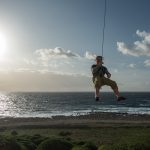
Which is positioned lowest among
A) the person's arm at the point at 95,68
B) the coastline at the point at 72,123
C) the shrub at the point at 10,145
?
the coastline at the point at 72,123

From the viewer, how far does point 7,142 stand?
21109 millimetres

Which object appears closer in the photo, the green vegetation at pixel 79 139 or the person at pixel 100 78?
the person at pixel 100 78

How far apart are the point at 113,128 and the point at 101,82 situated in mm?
38375

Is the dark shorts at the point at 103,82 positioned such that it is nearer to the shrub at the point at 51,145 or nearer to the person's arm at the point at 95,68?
the person's arm at the point at 95,68

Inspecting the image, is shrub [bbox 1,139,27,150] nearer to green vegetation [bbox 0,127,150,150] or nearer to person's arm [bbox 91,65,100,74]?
green vegetation [bbox 0,127,150,150]

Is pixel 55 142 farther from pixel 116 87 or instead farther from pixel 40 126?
pixel 40 126

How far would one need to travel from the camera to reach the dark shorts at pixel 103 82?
55.8 feet

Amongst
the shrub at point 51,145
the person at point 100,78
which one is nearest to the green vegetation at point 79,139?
the shrub at point 51,145

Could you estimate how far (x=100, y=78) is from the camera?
17016 millimetres

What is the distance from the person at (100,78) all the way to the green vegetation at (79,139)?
3.53 meters

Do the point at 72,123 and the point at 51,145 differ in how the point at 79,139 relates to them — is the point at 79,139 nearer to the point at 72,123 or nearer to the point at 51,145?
the point at 72,123

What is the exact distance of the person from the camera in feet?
54.7

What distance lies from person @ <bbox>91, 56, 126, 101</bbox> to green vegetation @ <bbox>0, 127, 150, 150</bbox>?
11.6 ft

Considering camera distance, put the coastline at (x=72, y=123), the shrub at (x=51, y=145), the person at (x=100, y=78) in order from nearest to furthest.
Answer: the person at (x=100, y=78) → the shrub at (x=51, y=145) → the coastline at (x=72, y=123)
